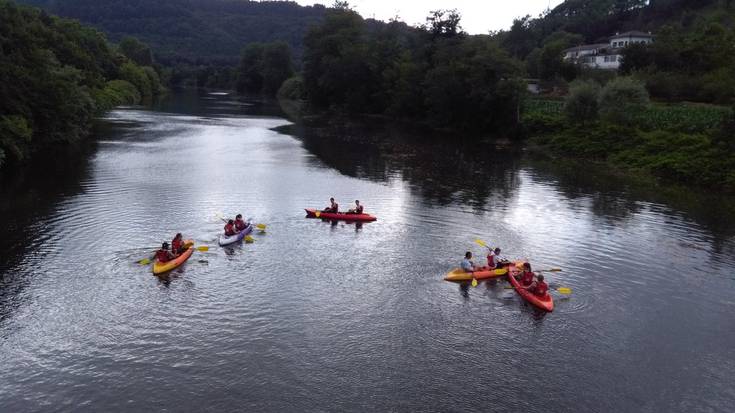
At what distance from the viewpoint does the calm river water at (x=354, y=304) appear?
17812 mm

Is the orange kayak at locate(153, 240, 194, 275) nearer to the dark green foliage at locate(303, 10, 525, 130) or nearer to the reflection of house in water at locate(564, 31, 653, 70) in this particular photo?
the dark green foliage at locate(303, 10, 525, 130)

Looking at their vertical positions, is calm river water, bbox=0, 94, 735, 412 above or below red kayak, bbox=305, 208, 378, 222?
below

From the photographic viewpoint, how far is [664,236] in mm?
34938

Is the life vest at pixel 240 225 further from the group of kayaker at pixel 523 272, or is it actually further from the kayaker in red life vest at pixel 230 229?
the group of kayaker at pixel 523 272

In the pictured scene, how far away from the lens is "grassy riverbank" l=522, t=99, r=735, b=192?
51.7 metres

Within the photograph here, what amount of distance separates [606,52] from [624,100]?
197ft

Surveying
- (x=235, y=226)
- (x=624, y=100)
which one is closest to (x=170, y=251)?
(x=235, y=226)

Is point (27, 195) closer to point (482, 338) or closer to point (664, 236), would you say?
point (482, 338)

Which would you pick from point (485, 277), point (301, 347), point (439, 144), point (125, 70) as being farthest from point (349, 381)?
point (125, 70)

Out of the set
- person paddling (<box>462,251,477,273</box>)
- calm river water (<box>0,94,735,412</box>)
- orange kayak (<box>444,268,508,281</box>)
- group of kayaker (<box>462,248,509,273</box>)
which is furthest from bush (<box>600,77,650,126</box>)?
person paddling (<box>462,251,477,273</box>)

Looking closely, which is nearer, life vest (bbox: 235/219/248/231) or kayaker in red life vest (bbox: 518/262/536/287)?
kayaker in red life vest (bbox: 518/262/536/287)

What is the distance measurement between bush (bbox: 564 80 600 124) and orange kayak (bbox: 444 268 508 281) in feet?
168

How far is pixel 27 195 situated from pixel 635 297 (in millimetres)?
37520

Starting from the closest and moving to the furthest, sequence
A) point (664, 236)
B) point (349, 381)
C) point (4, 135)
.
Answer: point (349, 381) → point (664, 236) → point (4, 135)
